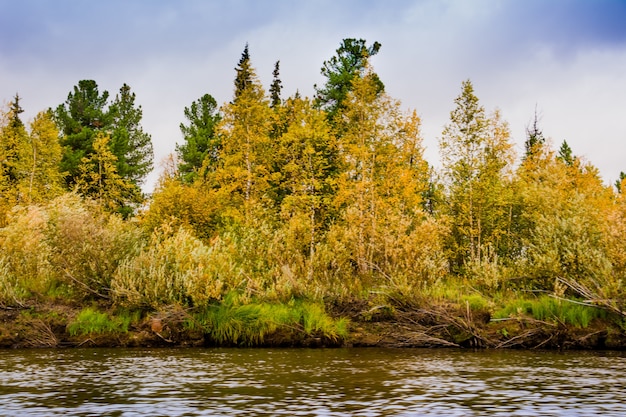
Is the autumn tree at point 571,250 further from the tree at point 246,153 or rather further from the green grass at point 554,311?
the tree at point 246,153

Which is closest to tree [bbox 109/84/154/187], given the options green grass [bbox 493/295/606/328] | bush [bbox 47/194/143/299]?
bush [bbox 47/194/143/299]

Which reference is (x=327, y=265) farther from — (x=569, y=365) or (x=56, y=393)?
(x=56, y=393)

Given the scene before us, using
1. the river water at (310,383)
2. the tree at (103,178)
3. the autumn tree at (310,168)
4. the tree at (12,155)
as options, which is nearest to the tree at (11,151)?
the tree at (12,155)

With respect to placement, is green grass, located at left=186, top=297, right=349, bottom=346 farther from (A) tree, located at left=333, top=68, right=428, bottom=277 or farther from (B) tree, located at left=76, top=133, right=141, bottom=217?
(B) tree, located at left=76, top=133, right=141, bottom=217

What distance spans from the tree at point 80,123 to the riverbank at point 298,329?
36.0 meters

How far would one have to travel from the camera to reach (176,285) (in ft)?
72.2

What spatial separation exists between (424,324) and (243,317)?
6543 mm

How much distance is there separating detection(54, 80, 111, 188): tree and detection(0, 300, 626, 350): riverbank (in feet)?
118

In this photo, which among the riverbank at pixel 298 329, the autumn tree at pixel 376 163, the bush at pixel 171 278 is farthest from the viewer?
the autumn tree at pixel 376 163

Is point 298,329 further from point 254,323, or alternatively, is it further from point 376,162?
point 376,162

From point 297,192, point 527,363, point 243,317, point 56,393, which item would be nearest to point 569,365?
point 527,363

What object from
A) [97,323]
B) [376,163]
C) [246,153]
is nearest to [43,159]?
[246,153]

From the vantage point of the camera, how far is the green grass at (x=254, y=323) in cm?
2164

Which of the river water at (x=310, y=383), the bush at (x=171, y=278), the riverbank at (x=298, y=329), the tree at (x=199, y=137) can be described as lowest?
the river water at (x=310, y=383)
